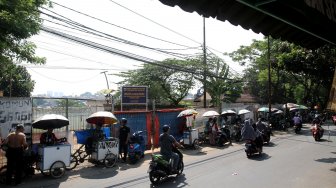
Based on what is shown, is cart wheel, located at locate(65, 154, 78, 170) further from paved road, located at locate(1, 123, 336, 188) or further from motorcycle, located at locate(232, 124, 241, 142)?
motorcycle, located at locate(232, 124, 241, 142)

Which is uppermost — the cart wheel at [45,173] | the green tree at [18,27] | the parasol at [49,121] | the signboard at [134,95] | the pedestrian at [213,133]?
the green tree at [18,27]

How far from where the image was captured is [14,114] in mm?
11305

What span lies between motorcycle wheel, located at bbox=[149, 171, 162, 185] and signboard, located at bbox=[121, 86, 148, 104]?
8.90m

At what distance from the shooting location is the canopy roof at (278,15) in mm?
3979

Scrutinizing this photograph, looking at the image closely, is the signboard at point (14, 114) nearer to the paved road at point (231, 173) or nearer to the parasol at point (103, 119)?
the paved road at point (231, 173)

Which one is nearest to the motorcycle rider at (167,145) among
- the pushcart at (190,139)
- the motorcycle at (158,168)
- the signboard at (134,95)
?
the motorcycle at (158,168)

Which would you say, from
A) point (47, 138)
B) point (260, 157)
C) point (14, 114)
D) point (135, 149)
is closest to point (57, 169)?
point (47, 138)

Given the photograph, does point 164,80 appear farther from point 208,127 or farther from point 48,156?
point 48,156

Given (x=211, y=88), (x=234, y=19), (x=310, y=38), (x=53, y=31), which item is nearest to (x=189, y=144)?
(x=53, y=31)

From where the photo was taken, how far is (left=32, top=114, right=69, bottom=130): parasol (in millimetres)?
10930

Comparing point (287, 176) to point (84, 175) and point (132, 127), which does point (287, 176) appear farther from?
point (132, 127)

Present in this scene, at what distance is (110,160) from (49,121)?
9.16ft

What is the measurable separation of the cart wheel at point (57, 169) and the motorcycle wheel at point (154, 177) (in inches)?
130

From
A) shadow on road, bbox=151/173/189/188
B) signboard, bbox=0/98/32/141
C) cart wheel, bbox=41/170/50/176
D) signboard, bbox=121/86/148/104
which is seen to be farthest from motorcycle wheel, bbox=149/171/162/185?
signboard, bbox=121/86/148/104
